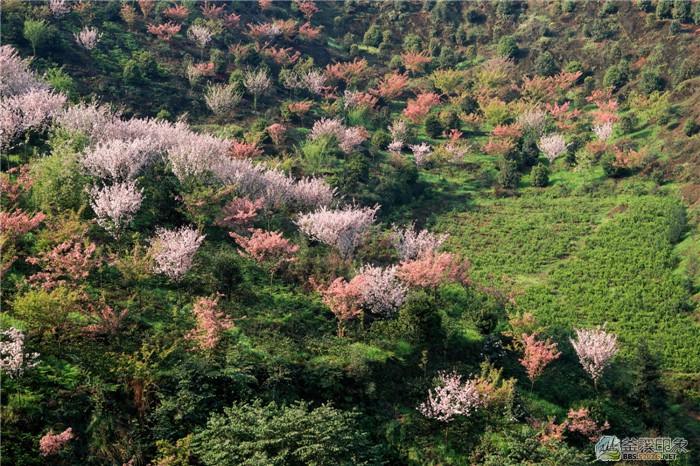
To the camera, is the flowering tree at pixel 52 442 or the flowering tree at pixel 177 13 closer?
the flowering tree at pixel 52 442

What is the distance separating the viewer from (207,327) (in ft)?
56.9

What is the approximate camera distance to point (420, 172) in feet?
147

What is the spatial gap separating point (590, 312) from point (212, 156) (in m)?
20.7

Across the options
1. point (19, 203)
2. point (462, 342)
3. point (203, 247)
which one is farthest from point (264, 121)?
point (462, 342)

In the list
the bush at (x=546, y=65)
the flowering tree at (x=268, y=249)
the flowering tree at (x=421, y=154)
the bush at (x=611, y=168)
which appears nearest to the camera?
the flowering tree at (x=268, y=249)

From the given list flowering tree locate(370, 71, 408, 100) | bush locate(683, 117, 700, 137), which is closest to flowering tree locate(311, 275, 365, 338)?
bush locate(683, 117, 700, 137)

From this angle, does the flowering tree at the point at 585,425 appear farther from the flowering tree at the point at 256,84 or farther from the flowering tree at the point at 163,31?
the flowering tree at the point at 163,31

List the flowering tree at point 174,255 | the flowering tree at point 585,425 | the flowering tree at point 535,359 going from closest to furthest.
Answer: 1. the flowering tree at point 585,425
2. the flowering tree at point 174,255
3. the flowering tree at point 535,359

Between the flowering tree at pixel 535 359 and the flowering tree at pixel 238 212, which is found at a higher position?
the flowering tree at pixel 238 212

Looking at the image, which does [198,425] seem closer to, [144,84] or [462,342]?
[462,342]

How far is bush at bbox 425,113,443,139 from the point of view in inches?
1923

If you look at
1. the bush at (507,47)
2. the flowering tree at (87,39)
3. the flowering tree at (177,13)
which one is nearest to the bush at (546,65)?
the bush at (507,47)

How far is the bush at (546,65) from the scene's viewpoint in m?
57.9

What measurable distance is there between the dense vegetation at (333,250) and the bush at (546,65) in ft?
0.71
